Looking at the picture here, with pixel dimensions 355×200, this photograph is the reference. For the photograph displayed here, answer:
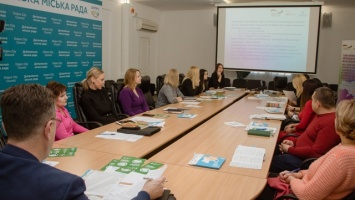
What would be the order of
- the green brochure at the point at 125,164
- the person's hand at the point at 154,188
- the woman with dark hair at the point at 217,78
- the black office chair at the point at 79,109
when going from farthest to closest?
the woman with dark hair at the point at 217,78 < the black office chair at the point at 79,109 < the green brochure at the point at 125,164 < the person's hand at the point at 154,188

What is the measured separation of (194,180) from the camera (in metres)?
1.87

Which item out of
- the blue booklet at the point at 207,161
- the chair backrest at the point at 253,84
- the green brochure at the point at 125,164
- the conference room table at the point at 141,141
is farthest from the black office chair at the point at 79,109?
the chair backrest at the point at 253,84

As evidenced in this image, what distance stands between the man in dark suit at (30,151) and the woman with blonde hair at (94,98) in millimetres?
2844

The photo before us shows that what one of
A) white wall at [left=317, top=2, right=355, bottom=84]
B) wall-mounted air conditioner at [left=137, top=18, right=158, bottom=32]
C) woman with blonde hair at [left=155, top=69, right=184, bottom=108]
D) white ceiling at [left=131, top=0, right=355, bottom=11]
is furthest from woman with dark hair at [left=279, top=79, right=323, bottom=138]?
wall-mounted air conditioner at [left=137, top=18, right=158, bottom=32]

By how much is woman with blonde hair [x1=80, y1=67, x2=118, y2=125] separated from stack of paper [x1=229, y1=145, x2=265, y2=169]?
82.2 inches

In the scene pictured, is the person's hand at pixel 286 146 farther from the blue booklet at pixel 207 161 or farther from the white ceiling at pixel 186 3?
the white ceiling at pixel 186 3

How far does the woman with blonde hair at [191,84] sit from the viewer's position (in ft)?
19.5

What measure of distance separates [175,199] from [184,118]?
2122mm

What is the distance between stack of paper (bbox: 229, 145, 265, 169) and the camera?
2.15 m

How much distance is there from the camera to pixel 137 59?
8.88 meters

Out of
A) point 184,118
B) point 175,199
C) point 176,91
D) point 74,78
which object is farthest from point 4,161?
point 74,78

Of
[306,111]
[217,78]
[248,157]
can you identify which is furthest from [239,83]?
[248,157]

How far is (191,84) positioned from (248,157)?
373 cm

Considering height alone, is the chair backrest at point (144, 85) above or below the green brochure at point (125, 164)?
above
